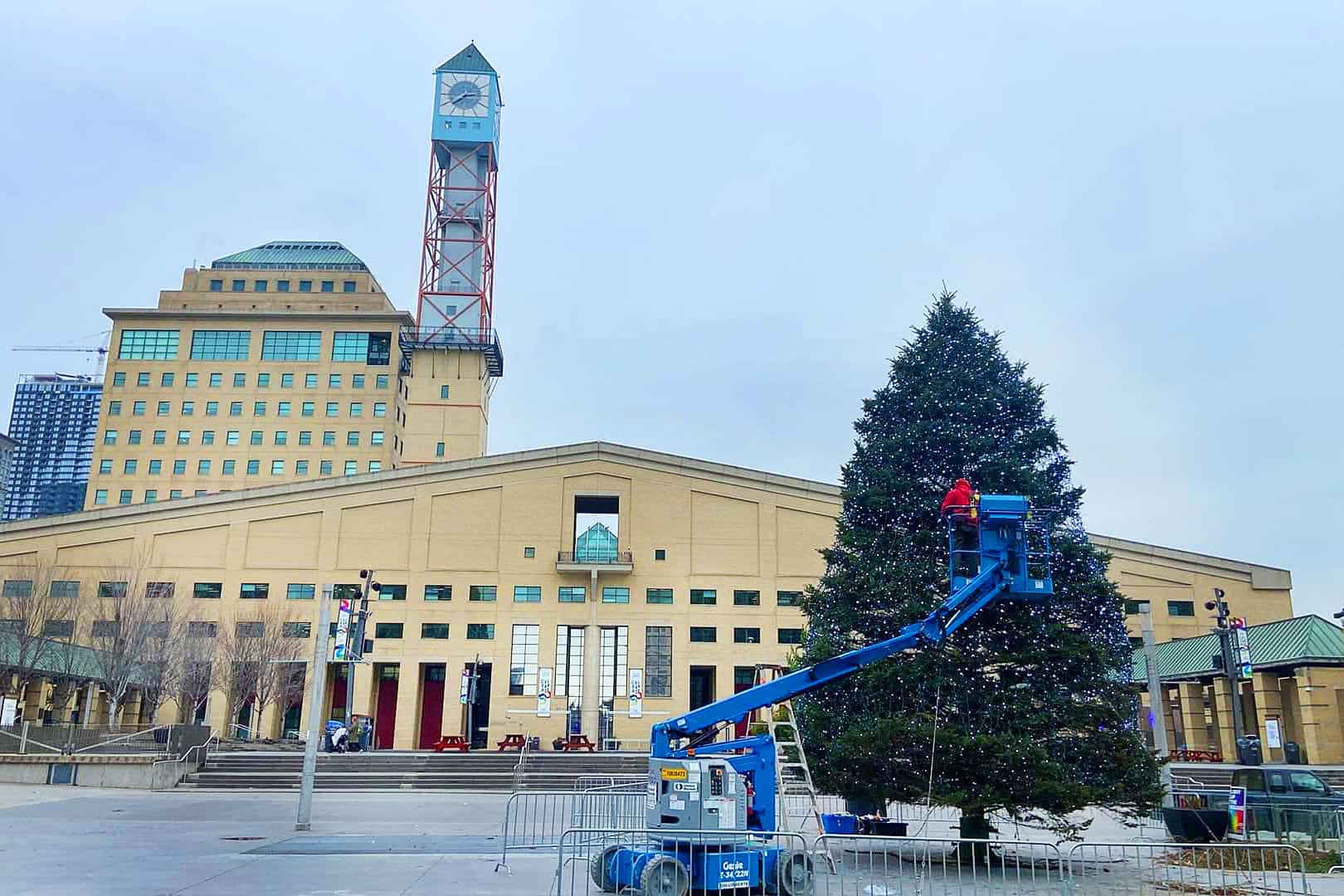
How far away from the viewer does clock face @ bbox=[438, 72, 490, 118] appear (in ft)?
249

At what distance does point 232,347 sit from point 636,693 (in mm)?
49108

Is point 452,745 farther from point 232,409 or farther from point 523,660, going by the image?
point 232,409

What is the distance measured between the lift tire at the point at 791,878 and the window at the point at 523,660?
4207 cm

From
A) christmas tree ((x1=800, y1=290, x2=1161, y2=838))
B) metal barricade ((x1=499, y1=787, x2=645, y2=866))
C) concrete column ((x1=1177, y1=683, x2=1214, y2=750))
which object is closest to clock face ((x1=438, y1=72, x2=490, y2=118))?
concrete column ((x1=1177, y1=683, x2=1214, y2=750))

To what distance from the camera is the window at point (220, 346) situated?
82750 mm

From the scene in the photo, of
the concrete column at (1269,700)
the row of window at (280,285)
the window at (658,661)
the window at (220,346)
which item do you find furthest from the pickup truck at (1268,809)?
the row of window at (280,285)

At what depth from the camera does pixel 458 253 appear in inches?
2950

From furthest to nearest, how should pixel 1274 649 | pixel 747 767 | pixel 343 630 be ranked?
1. pixel 1274 649
2. pixel 343 630
3. pixel 747 767

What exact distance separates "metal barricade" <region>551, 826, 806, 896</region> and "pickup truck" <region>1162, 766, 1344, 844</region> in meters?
9.85

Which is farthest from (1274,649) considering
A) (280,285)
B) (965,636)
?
(280,285)

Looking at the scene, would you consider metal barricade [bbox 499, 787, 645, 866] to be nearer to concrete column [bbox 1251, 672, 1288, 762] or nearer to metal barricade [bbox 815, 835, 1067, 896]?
metal barricade [bbox 815, 835, 1067, 896]

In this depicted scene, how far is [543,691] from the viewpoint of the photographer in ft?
176

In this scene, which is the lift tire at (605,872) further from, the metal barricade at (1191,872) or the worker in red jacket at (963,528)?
the worker in red jacket at (963,528)

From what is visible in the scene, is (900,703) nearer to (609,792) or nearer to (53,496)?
(609,792)
